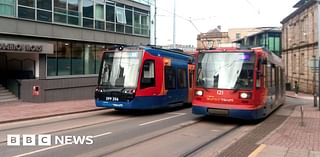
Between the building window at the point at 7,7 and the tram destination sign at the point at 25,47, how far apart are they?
1.71 m

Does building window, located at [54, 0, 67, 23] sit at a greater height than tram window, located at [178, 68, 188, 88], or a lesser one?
greater

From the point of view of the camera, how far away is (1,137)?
427 inches

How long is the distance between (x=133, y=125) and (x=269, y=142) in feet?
16.9

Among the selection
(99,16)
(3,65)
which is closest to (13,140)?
(3,65)

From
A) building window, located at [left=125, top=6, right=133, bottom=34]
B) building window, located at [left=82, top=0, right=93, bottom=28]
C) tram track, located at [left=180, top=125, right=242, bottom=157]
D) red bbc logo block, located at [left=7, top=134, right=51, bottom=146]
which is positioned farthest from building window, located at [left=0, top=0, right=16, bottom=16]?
tram track, located at [left=180, top=125, right=242, bottom=157]

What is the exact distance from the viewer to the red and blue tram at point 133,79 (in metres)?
15.9

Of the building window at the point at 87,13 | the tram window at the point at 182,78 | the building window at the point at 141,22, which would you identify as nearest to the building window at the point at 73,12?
the building window at the point at 87,13

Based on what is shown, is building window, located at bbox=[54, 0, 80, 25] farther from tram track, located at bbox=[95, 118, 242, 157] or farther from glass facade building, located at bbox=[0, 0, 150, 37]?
tram track, located at bbox=[95, 118, 242, 157]

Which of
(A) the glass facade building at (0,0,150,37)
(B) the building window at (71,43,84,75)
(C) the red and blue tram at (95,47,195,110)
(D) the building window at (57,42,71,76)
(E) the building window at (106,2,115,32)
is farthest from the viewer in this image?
(E) the building window at (106,2,115,32)

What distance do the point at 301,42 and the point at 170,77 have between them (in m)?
34.0

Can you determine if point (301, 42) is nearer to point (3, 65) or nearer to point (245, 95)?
point (3, 65)

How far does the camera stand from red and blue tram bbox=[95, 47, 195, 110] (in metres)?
15.9

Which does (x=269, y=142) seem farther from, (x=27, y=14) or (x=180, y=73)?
(x=27, y=14)

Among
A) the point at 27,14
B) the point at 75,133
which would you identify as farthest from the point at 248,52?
the point at 27,14
